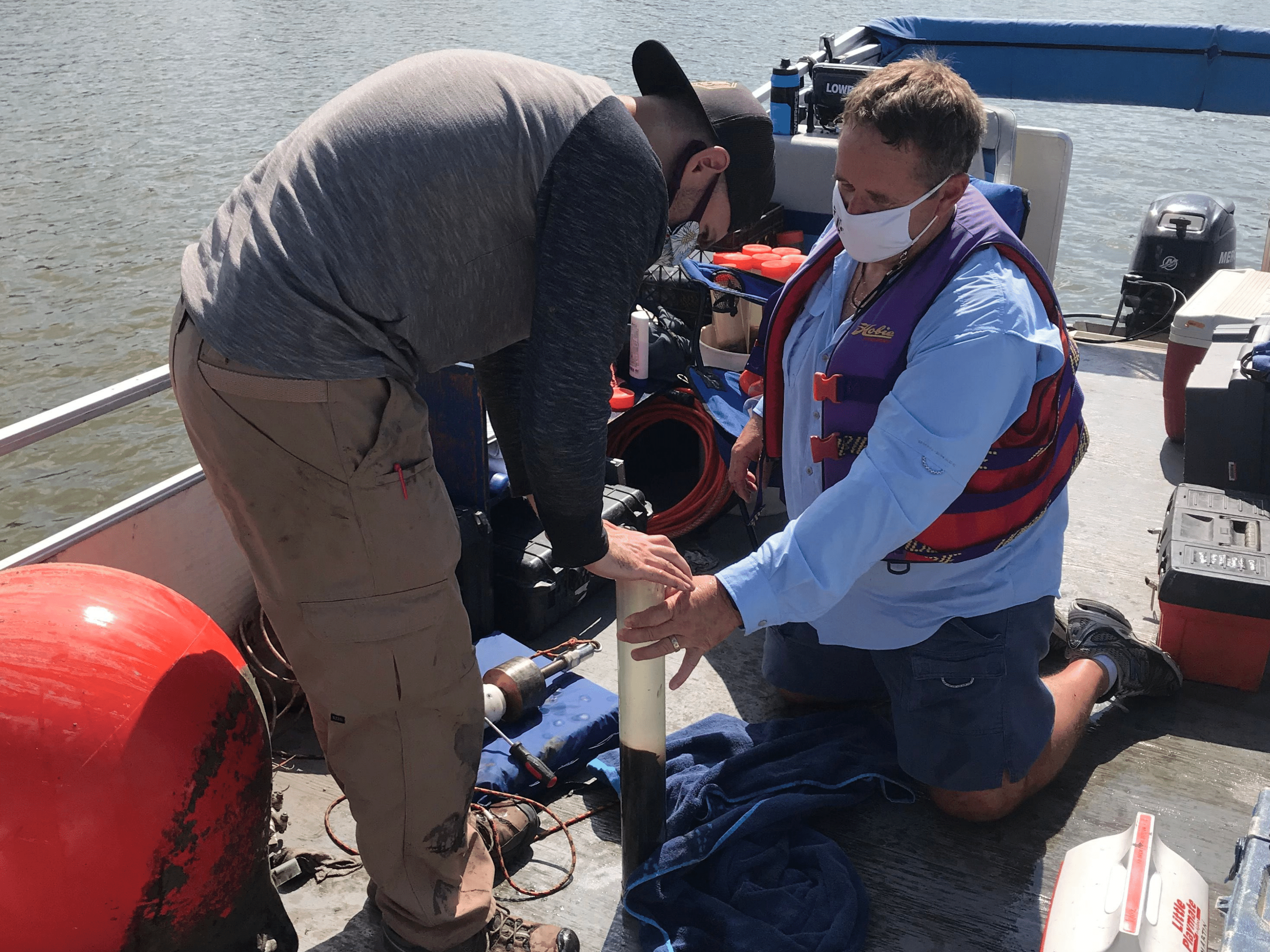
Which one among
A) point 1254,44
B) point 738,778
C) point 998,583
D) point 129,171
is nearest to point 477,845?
point 738,778

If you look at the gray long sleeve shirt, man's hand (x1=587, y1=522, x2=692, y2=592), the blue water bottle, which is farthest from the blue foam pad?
the blue water bottle

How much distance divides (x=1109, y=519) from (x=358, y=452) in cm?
321

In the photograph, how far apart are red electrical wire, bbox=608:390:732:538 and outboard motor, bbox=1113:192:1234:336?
3.47 m

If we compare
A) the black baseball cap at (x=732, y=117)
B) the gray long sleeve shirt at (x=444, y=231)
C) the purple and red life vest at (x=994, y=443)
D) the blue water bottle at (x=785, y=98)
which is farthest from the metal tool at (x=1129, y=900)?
the blue water bottle at (x=785, y=98)

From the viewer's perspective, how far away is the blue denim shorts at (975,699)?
2.44 meters

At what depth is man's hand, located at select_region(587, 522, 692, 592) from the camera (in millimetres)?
2033

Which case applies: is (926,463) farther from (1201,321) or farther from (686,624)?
(1201,321)

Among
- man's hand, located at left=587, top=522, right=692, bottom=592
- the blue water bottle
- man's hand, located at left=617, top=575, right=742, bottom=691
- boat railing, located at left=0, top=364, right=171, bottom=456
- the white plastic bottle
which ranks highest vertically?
the blue water bottle

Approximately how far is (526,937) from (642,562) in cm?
86

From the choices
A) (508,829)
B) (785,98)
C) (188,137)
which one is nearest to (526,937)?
(508,829)

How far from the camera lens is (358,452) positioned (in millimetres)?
1795

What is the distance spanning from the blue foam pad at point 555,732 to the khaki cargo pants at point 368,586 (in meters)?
0.52

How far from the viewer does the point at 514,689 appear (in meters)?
2.81

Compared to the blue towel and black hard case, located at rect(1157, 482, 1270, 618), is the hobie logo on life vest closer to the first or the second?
the blue towel
